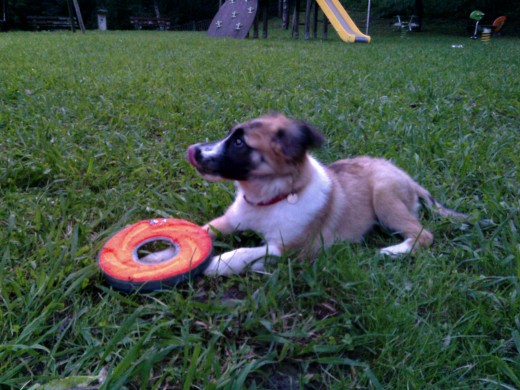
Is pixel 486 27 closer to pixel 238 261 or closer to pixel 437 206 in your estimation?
pixel 437 206

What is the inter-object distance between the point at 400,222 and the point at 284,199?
84 cm

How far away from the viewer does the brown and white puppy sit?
8.46ft

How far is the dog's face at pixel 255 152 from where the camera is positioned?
2574 mm

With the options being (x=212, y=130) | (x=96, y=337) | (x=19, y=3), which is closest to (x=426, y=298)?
(x=96, y=337)

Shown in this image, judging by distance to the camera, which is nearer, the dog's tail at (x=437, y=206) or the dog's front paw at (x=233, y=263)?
the dog's front paw at (x=233, y=263)

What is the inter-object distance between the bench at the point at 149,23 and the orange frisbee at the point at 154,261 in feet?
126

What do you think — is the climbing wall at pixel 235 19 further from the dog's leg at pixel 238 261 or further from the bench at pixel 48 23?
the dog's leg at pixel 238 261

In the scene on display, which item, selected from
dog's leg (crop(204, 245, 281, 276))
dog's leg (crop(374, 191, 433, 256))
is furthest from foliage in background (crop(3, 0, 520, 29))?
dog's leg (crop(204, 245, 281, 276))

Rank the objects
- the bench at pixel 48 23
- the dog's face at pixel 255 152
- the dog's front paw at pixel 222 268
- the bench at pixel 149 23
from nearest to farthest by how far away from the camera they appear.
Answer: the dog's front paw at pixel 222 268 < the dog's face at pixel 255 152 < the bench at pixel 48 23 < the bench at pixel 149 23

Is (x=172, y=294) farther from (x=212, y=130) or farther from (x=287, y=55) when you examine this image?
(x=287, y=55)

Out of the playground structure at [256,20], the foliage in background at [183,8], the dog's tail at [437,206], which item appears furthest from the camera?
the foliage in background at [183,8]

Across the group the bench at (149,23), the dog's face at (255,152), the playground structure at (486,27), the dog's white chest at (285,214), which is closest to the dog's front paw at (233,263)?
the dog's white chest at (285,214)

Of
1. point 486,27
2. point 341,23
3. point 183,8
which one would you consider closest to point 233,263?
point 341,23

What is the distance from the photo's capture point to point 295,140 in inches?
102
